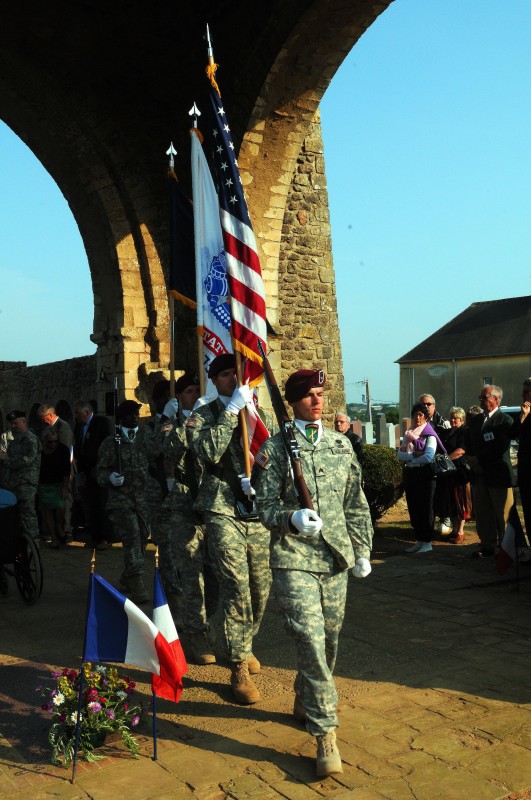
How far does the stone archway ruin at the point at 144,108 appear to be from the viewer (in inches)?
353

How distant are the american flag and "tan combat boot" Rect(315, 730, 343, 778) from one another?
2.40m

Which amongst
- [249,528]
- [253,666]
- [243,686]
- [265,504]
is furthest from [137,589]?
[265,504]

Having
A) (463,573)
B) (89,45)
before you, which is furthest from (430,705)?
(89,45)

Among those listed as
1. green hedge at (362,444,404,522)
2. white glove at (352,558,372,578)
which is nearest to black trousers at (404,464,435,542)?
green hedge at (362,444,404,522)

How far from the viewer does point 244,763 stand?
12.7ft

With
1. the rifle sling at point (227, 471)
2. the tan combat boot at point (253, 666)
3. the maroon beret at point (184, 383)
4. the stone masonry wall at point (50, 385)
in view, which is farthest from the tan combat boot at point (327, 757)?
the stone masonry wall at point (50, 385)

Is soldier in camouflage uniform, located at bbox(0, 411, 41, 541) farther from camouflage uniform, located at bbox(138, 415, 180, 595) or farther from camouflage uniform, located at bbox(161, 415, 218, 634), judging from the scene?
camouflage uniform, located at bbox(161, 415, 218, 634)

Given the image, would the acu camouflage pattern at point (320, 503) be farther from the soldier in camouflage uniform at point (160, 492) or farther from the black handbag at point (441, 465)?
the black handbag at point (441, 465)

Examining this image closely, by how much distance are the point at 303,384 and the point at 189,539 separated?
1.77 meters

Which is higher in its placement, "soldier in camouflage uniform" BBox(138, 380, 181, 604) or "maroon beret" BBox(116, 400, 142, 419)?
"maroon beret" BBox(116, 400, 142, 419)

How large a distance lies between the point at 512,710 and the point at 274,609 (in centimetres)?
260

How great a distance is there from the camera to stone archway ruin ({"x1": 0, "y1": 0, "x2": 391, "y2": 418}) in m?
8.96

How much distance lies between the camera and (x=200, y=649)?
5.50 m

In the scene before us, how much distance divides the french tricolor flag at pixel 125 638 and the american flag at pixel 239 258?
190 centimetres
